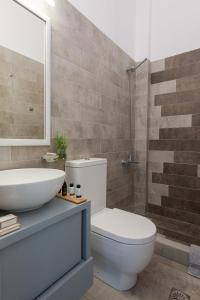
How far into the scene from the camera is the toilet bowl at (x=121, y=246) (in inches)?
45.6

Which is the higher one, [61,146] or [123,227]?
[61,146]

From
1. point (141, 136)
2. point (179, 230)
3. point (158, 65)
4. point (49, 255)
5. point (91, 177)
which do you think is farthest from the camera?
point (141, 136)

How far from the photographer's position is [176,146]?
2092 millimetres

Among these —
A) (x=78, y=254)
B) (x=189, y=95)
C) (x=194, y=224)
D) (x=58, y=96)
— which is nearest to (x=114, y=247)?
(x=78, y=254)

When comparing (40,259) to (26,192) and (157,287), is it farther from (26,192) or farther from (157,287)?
(157,287)

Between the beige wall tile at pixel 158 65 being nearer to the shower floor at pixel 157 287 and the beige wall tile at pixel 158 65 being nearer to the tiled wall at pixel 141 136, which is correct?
the tiled wall at pixel 141 136

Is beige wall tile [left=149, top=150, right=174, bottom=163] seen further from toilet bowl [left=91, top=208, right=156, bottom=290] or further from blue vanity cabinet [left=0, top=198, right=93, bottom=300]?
blue vanity cabinet [left=0, top=198, right=93, bottom=300]

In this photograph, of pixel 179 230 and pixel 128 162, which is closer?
pixel 179 230

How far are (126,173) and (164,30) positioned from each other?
1.69 meters

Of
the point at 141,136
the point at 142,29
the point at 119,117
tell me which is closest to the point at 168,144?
the point at 141,136

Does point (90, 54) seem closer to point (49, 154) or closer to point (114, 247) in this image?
point (49, 154)

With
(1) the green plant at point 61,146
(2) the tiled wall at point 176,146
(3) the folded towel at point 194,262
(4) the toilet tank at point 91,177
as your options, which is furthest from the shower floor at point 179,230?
(1) the green plant at point 61,146

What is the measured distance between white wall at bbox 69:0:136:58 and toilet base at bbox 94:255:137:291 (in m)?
2.00

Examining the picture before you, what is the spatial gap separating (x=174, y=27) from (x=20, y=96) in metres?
1.88
